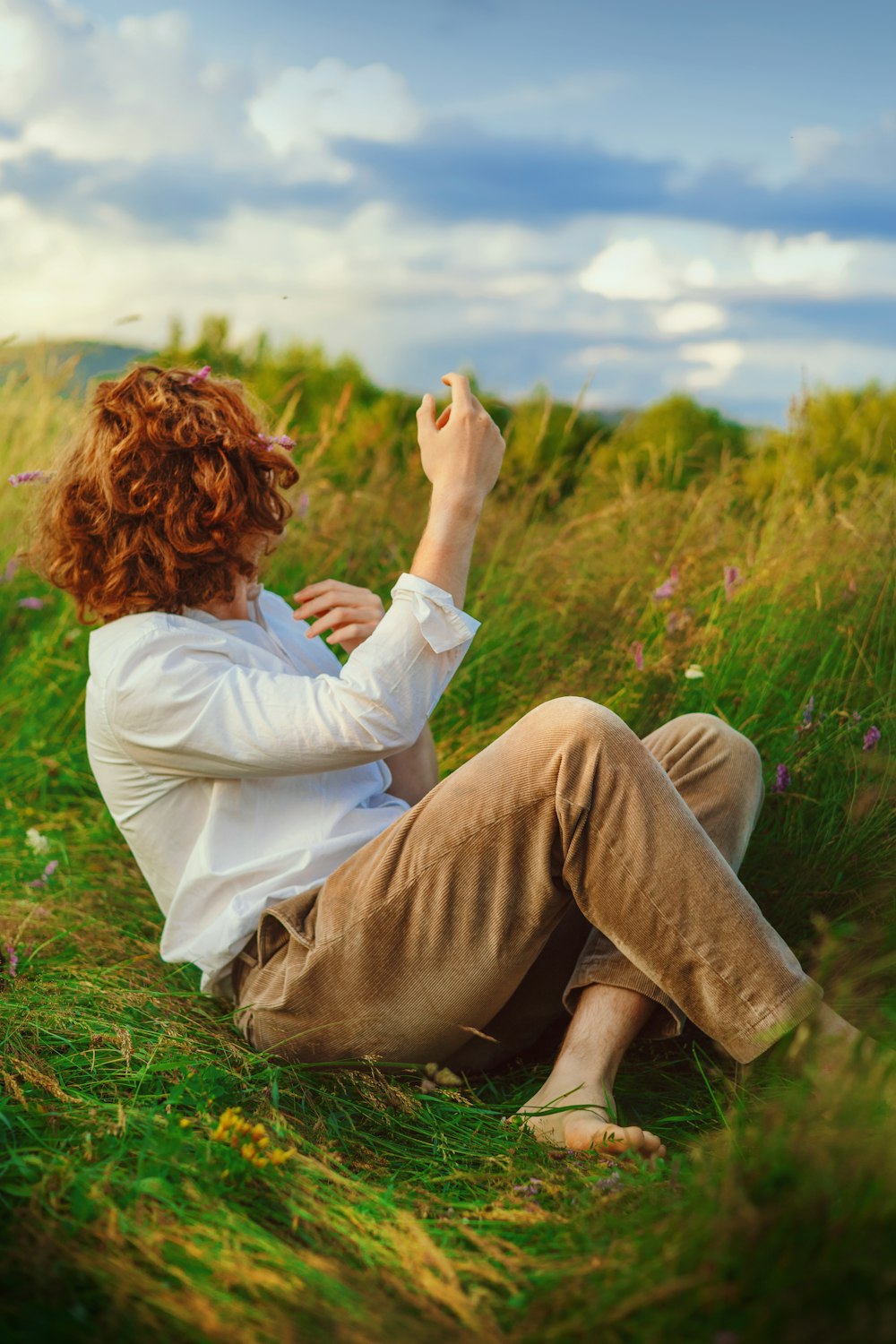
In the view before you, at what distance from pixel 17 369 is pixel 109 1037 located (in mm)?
3220

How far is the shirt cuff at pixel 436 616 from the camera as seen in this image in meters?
1.90

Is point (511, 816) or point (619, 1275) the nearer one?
point (619, 1275)

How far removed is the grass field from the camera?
1128 mm

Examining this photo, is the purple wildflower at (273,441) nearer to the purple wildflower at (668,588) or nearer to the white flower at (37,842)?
the purple wildflower at (668,588)

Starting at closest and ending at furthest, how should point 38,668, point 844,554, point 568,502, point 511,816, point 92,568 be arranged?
point 511,816 → point 92,568 → point 844,554 → point 38,668 → point 568,502

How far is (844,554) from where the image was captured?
3.00 meters

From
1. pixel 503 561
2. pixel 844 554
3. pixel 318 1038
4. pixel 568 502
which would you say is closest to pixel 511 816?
pixel 318 1038

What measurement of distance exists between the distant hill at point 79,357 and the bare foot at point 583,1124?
10.0ft

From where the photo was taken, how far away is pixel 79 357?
4449 millimetres

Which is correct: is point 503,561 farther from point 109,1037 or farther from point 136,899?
point 109,1037

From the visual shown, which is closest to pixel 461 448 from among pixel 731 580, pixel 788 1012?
pixel 788 1012

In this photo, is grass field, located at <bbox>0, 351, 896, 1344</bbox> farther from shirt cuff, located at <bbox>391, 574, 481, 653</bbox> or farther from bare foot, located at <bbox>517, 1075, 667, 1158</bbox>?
shirt cuff, located at <bbox>391, 574, 481, 653</bbox>

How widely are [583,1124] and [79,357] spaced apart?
3580 millimetres

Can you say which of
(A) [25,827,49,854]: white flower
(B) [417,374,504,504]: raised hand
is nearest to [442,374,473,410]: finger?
(B) [417,374,504,504]: raised hand
